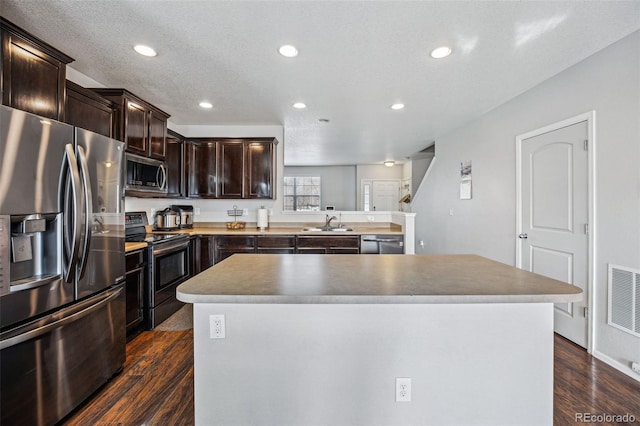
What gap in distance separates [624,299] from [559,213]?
2.84 feet

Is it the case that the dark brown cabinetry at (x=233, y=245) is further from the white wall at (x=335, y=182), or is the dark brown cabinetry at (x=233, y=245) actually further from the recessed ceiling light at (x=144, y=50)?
the white wall at (x=335, y=182)

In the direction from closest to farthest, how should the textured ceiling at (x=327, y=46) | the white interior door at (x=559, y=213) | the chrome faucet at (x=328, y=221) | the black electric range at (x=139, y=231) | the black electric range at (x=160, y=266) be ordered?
1. the textured ceiling at (x=327, y=46)
2. the white interior door at (x=559, y=213)
3. the black electric range at (x=160, y=266)
4. the black electric range at (x=139, y=231)
5. the chrome faucet at (x=328, y=221)

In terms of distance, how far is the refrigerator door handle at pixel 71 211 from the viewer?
159cm

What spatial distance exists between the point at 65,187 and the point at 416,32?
7.84 feet

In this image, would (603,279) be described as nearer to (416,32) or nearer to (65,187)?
(416,32)

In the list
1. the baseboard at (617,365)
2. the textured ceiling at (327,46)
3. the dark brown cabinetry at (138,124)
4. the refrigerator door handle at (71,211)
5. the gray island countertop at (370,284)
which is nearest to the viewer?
the gray island countertop at (370,284)

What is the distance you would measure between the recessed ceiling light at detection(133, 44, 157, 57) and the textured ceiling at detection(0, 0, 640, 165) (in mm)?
58

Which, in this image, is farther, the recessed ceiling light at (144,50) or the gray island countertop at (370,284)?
the recessed ceiling light at (144,50)

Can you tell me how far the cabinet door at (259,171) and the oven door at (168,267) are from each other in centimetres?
120

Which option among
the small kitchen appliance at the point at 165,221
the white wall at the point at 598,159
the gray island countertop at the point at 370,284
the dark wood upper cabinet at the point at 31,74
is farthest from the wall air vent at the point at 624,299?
the small kitchen appliance at the point at 165,221

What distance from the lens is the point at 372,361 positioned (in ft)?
4.46

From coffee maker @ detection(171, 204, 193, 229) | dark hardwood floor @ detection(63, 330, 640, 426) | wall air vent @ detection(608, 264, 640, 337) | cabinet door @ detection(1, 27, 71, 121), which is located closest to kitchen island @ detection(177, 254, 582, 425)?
dark hardwood floor @ detection(63, 330, 640, 426)

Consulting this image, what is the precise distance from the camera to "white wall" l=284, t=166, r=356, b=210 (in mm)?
9547

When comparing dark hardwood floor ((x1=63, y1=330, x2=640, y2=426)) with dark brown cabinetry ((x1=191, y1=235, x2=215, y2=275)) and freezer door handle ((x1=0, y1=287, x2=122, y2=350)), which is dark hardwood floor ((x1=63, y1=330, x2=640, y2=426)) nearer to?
freezer door handle ((x1=0, y1=287, x2=122, y2=350))
